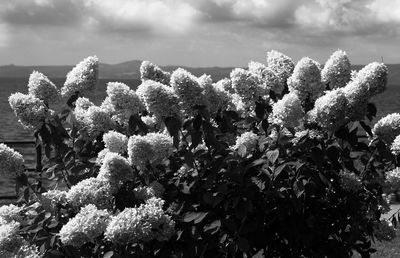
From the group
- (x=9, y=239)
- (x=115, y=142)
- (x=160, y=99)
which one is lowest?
(x=9, y=239)

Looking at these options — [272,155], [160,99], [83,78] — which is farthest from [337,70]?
[83,78]

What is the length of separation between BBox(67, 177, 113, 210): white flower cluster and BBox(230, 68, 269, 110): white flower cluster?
108 cm

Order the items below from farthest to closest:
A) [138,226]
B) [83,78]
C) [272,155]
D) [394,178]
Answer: [83,78], [394,178], [272,155], [138,226]

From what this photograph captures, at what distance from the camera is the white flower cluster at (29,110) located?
3.97 metres

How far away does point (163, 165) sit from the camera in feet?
12.7

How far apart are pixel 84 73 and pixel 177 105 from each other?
113 cm

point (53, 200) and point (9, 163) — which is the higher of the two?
point (9, 163)

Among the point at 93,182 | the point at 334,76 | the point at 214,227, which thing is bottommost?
the point at 214,227

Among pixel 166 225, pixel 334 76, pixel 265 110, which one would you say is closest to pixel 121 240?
pixel 166 225

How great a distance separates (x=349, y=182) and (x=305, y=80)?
0.72 meters

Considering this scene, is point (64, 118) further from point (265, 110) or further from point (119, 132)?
point (265, 110)

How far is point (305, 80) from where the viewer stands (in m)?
3.97


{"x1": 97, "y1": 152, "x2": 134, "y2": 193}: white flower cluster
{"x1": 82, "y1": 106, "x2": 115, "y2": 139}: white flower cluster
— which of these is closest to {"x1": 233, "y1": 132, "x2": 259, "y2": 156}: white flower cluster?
{"x1": 97, "y1": 152, "x2": 134, "y2": 193}: white flower cluster

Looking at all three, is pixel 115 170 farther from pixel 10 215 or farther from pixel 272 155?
pixel 10 215
